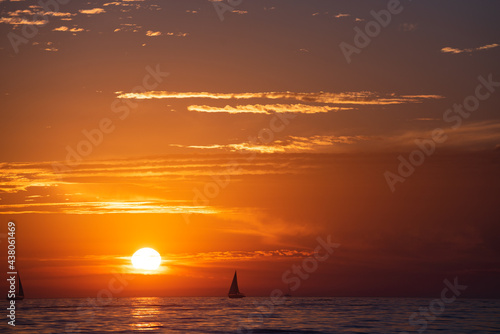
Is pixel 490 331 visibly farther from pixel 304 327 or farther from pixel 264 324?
pixel 264 324

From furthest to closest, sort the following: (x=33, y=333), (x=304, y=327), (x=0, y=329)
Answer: (x=304, y=327) → (x=0, y=329) → (x=33, y=333)

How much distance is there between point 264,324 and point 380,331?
30.5m

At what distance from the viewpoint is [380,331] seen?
365 feet

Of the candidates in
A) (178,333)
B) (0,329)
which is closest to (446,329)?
(178,333)

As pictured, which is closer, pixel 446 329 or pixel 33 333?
pixel 33 333

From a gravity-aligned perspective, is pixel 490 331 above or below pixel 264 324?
below

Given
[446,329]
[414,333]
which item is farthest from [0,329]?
[446,329]

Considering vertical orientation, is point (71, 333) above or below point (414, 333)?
above

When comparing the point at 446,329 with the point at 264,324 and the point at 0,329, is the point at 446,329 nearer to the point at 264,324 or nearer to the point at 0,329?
the point at 264,324

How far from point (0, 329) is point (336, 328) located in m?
66.4

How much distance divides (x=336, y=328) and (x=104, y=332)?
45.9 meters

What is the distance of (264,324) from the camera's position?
132 m

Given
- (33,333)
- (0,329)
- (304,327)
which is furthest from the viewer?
(304,327)

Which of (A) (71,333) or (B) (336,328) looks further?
(B) (336,328)
